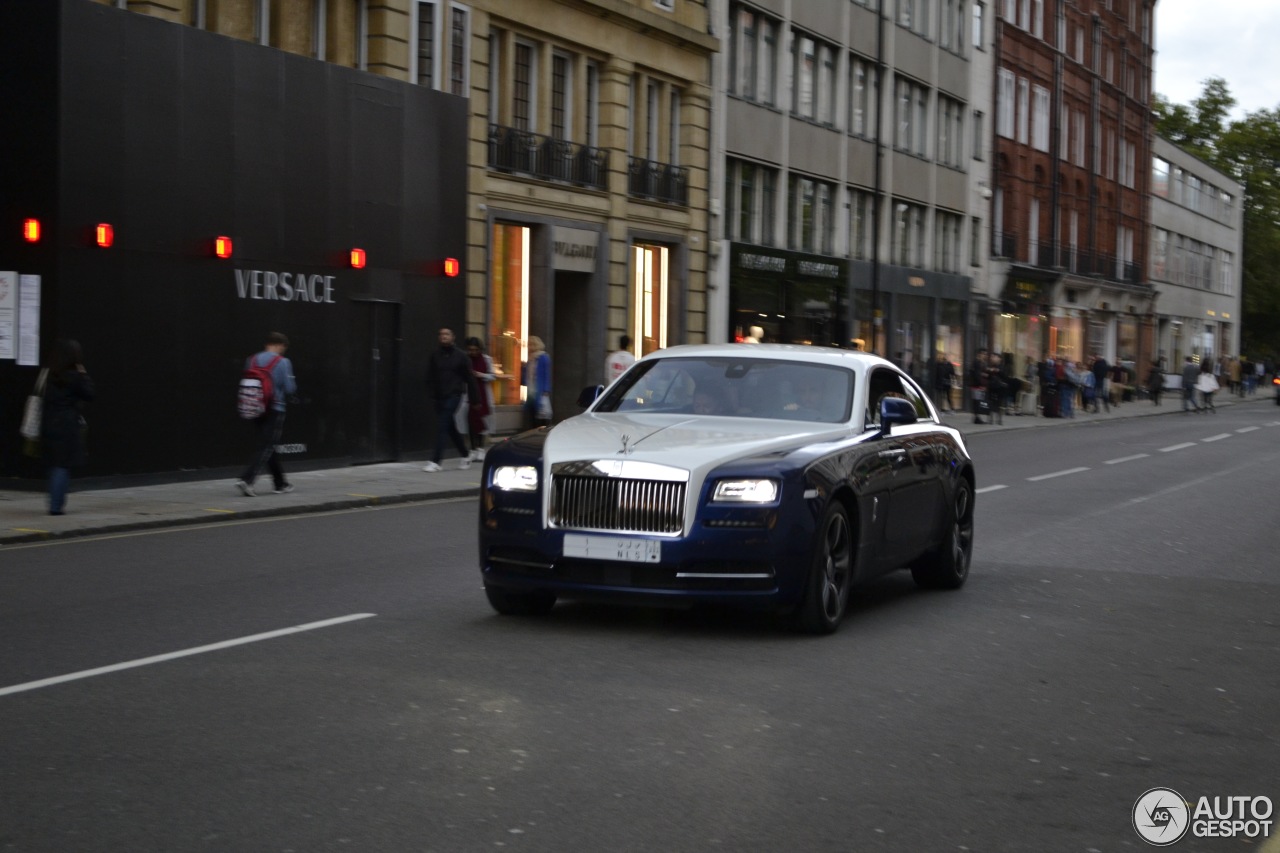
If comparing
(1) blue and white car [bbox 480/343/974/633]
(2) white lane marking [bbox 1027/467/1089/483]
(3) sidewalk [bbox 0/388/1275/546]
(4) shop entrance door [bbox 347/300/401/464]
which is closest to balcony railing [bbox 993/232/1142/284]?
(2) white lane marking [bbox 1027/467/1089/483]

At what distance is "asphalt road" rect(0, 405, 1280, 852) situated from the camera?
5691 mm

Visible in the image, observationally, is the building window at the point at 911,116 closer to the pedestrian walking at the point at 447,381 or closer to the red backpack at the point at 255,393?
the pedestrian walking at the point at 447,381

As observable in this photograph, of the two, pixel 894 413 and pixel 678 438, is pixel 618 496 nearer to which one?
pixel 678 438

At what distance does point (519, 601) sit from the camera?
10.1 m

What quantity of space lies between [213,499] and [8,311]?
3.01 m

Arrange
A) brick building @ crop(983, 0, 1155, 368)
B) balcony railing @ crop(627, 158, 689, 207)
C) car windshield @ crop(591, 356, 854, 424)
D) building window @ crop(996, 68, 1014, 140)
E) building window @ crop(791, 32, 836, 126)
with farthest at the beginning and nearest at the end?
brick building @ crop(983, 0, 1155, 368), building window @ crop(996, 68, 1014, 140), building window @ crop(791, 32, 836, 126), balcony railing @ crop(627, 158, 689, 207), car windshield @ crop(591, 356, 854, 424)

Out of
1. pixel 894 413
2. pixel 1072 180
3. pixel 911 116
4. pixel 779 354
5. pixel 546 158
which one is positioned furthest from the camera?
pixel 1072 180

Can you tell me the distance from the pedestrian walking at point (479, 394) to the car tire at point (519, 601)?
13657 mm

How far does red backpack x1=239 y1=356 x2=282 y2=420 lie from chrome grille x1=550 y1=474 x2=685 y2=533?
10.1 metres

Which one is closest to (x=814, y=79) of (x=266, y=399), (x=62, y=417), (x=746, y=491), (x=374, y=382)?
(x=374, y=382)

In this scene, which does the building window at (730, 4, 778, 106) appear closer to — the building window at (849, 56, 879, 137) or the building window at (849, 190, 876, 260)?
the building window at (849, 56, 879, 137)

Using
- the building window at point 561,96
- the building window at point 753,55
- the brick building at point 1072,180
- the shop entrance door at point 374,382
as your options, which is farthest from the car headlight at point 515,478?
the brick building at point 1072,180

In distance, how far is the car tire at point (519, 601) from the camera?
32.9ft

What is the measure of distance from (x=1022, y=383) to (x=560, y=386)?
21.5 meters
